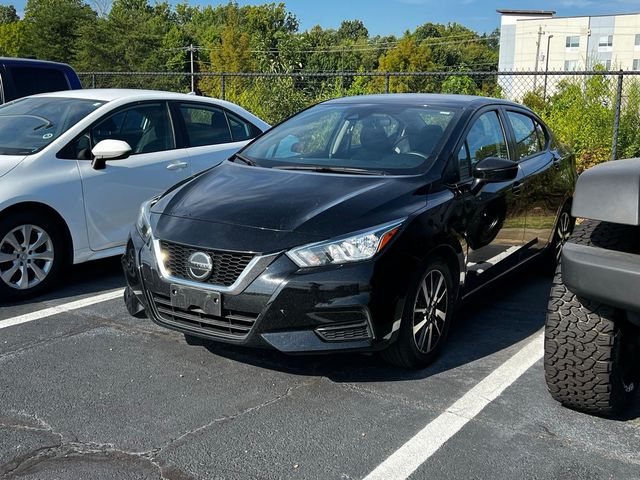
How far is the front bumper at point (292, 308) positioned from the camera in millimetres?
3414

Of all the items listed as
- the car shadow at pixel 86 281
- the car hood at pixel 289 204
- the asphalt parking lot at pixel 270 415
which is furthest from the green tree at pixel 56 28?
the asphalt parking lot at pixel 270 415

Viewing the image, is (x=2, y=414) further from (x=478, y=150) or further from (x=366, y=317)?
(x=478, y=150)

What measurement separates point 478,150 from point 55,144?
3.21m

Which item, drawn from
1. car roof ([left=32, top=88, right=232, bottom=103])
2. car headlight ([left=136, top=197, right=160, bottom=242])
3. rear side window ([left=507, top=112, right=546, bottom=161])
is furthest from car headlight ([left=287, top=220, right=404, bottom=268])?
car roof ([left=32, top=88, right=232, bottom=103])

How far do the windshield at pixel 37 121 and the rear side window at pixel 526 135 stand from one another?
340cm

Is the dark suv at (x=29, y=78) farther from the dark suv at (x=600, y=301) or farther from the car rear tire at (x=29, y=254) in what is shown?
the dark suv at (x=600, y=301)

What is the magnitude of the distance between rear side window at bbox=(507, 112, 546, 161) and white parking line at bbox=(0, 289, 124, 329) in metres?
3.27

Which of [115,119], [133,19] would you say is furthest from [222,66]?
[115,119]

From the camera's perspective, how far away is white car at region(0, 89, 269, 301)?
513 cm

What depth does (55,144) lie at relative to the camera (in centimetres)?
539

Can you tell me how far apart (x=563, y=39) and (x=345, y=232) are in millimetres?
92506

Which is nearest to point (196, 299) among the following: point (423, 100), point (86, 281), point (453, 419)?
point (453, 419)

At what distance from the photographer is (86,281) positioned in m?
5.79

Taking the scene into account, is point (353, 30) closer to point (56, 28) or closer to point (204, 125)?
point (56, 28)
